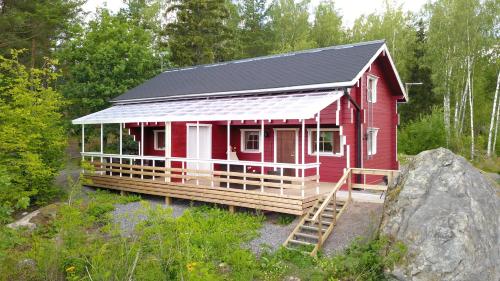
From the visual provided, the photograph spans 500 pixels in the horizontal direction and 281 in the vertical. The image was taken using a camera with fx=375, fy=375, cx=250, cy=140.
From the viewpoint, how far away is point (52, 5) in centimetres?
2203

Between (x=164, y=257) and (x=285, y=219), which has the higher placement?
Result: (x=164, y=257)

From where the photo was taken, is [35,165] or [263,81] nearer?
[35,165]

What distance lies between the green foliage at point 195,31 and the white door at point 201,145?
16894mm

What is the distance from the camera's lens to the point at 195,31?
101ft

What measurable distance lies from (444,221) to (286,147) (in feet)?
25.5

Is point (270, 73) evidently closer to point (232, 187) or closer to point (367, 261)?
point (232, 187)

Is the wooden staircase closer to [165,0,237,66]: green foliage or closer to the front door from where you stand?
the front door

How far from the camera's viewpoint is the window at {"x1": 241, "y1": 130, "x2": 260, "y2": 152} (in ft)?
48.7

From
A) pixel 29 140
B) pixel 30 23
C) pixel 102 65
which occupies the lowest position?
pixel 29 140

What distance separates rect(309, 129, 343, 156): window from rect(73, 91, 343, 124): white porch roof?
158cm

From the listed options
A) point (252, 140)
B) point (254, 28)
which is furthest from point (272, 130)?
point (254, 28)

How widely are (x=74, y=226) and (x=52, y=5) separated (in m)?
20.2

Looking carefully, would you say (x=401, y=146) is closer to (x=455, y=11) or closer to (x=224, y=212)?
(x=455, y=11)

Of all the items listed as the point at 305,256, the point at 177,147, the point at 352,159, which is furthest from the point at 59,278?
the point at 352,159
